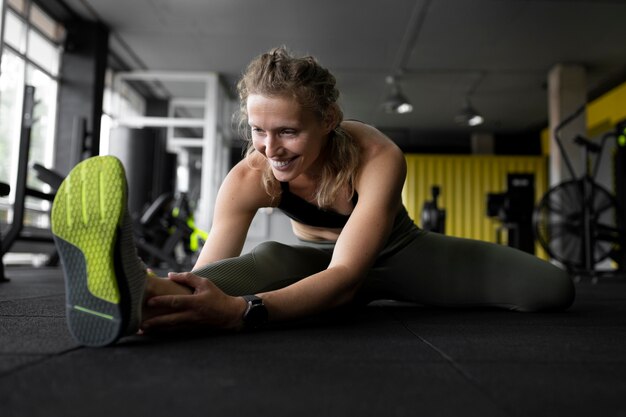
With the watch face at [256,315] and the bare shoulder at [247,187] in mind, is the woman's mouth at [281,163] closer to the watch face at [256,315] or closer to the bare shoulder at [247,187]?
the bare shoulder at [247,187]

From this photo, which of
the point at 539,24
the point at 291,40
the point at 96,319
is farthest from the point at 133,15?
the point at 96,319

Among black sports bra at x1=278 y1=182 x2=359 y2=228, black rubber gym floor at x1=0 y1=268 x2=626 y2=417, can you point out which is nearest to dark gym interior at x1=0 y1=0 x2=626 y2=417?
black rubber gym floor at x1=0 y1=268 x2=626 y2=417

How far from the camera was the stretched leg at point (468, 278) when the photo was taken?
1.85 meters

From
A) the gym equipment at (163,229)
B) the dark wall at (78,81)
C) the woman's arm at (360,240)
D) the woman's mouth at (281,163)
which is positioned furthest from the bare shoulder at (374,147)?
the dark wall at (78,81)

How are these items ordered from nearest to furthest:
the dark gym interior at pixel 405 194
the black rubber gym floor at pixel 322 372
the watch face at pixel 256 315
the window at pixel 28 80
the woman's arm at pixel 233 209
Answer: the black rubber gym floor at pixel 322 372 → the dark gym interior at pixel 405 194 → the watch face at pixel 256 315 → the woman's arm at pixel 233 209 → the window at pixel 28 80

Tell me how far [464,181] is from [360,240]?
35.0ft

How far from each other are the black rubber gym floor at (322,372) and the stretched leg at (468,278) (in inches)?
14.9

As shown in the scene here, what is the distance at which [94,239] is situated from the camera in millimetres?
968

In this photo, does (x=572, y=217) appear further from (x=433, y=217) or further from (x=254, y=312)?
(x=254, y=312)

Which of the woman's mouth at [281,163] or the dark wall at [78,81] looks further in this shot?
the dark wall at [78,81]

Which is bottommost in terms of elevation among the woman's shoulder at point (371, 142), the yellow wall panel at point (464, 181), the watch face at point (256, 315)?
the watch face at point (256, 315)

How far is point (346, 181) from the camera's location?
154 centimetres

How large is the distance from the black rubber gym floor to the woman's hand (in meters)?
0.04

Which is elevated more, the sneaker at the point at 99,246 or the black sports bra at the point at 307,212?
the black sports bra at the point at 307,212
